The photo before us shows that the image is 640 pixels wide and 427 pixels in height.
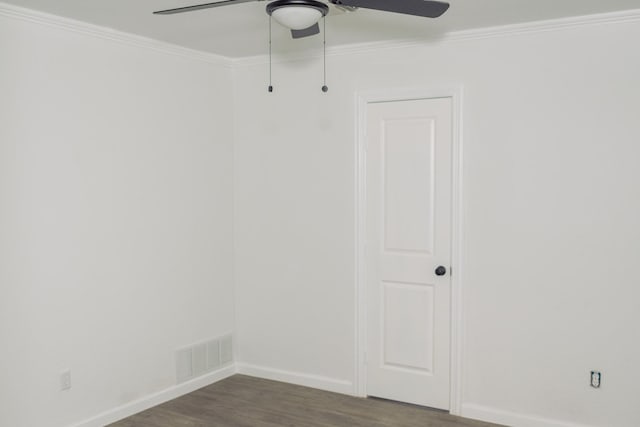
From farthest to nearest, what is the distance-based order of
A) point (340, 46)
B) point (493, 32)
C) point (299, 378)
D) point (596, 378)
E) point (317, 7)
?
point (299, 378)
point (340, 46)
point (493, 32)
point (596, 378)
point (317, 7)

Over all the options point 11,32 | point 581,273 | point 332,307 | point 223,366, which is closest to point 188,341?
point 223,366

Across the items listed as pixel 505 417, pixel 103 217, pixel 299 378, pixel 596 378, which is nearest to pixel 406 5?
pixel 103 217

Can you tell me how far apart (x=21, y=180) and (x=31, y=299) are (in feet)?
2.20

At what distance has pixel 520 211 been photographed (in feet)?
11.6

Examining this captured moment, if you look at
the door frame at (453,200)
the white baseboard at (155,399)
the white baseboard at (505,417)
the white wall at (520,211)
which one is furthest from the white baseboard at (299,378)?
the white baseboard at (505,417)

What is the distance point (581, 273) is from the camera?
3.38 metres

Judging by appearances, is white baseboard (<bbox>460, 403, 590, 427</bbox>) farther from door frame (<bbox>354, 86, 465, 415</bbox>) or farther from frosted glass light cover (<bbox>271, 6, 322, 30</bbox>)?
frosted glass light cover (<bbox>271, 6, 322, 30</bbox>)

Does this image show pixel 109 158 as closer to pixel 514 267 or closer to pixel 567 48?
pixel 514 267

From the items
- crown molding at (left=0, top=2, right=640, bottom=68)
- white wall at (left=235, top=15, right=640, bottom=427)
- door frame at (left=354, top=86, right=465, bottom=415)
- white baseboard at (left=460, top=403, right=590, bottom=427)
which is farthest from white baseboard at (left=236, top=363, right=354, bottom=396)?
crown molding at (left=0, top=2, right=640, bottom=68)

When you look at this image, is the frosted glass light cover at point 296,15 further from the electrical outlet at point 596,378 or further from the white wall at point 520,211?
the electrical outlet at point 596,378

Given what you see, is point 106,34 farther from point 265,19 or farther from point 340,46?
point 340,46

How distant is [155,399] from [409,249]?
6.67 ft

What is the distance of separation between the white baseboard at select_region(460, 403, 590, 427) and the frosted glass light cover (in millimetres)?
2637

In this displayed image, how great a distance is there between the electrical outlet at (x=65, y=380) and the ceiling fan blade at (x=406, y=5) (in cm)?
262
